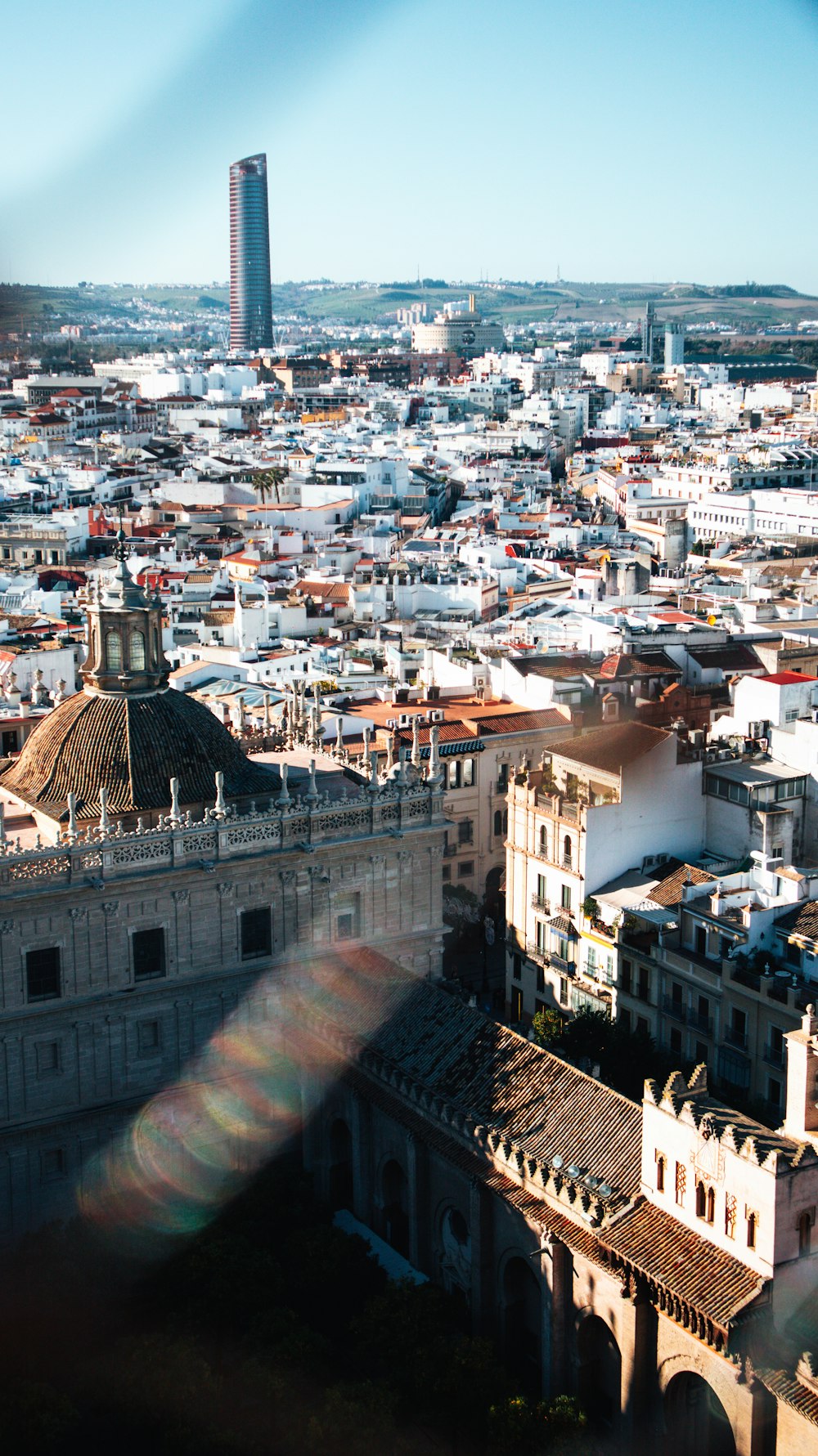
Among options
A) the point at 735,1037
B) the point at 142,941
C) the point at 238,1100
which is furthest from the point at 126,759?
the point at 735,1037

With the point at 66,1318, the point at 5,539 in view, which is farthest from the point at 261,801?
Answer: the point at 5,539

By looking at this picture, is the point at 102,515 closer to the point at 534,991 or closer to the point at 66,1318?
the point at 534,991

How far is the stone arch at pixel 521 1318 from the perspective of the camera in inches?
831

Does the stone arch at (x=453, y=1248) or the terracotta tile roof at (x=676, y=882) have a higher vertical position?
the terracotta tile roof at (x=676, y=882)

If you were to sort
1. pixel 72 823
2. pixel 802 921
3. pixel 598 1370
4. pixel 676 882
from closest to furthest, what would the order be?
1. pixel 598 1370
2. pixel 72 823
3. pixel 802 921
4. pixel 676 882

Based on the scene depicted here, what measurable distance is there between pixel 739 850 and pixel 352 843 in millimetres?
9587

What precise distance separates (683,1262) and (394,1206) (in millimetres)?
6793

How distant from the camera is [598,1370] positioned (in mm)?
20094

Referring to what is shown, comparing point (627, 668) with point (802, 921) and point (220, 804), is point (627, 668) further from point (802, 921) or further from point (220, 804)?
point (220, 804)

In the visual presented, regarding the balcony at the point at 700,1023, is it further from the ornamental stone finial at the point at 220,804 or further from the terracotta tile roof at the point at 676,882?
the ornamental stone finial at the point at 220,804

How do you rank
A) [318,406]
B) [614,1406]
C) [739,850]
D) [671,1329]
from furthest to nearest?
[318,406], [739,850], [614,1406], [671,1329]

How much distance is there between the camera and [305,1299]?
21719 millimetres

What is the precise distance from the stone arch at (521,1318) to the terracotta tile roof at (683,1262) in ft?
7.25

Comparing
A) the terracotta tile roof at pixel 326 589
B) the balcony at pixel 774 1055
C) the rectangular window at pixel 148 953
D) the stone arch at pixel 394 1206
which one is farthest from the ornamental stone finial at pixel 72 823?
the terracotta tile roof at pixel 326 589
